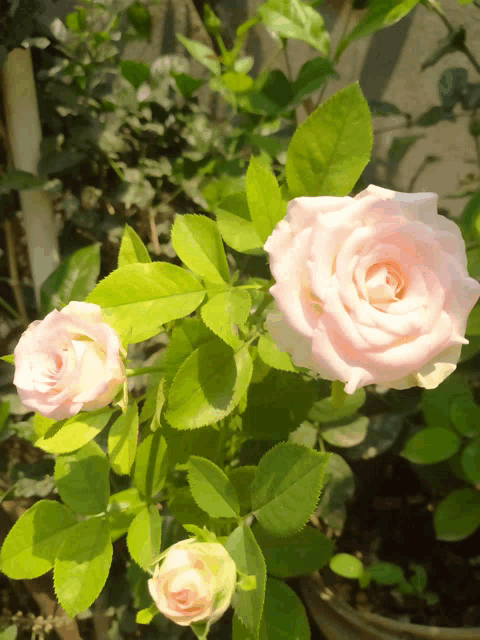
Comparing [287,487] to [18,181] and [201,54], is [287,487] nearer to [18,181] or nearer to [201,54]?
[18,181]

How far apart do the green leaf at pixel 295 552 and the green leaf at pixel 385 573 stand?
0.80 feet

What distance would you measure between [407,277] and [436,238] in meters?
0.03

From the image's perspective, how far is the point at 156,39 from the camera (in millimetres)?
1089

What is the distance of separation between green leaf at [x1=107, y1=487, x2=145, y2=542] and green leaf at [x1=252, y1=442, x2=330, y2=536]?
128mm

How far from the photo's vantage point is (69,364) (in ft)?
1.13

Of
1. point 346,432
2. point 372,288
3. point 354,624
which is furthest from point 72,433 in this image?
point 354,624

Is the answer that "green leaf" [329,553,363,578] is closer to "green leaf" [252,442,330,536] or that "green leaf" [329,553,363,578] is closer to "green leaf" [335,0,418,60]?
"green leaf" [252,442,330,536]

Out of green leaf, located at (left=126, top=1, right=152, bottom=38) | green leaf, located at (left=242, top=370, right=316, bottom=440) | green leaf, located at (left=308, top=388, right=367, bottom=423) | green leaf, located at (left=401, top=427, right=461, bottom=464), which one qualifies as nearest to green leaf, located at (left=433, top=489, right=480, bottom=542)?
green leaf, located at (left=401, top=427, right=461, bottom=464)

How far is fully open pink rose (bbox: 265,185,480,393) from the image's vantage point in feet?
0.96

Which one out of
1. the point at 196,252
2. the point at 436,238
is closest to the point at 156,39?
the point at 196,252

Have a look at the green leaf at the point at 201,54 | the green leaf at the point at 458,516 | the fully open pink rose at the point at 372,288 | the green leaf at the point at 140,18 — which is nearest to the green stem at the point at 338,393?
the fully open pink rose at the point at 372,288

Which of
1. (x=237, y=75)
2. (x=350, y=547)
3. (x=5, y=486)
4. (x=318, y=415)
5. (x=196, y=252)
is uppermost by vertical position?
(x=237, y=75)

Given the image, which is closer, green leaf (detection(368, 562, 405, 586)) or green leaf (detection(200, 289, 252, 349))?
green leaf (detection(200, 289, 252, 349))

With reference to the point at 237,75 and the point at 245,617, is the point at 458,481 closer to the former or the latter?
the point at 245,617
